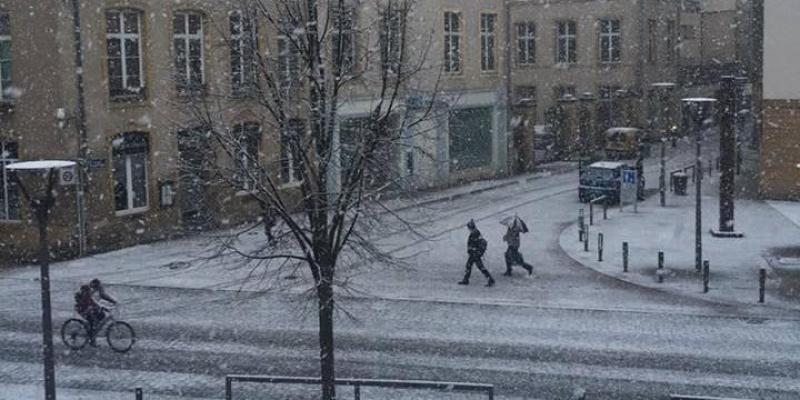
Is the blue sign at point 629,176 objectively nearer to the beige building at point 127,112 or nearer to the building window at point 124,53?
the beige building at point 127,112

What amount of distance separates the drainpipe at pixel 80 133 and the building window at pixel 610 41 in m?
35.2

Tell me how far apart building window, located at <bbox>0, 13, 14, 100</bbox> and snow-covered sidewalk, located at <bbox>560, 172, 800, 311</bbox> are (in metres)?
16.0

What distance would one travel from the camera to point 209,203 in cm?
3023

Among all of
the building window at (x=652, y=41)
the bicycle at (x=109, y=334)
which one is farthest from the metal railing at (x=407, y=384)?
the building window at (x=652, y=41)

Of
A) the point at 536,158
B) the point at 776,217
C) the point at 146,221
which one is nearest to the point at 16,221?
the point at 146,221

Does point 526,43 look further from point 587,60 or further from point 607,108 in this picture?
point 607,108

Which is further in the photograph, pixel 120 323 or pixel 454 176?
pixel 454 176

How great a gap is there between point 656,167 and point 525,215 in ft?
55.4

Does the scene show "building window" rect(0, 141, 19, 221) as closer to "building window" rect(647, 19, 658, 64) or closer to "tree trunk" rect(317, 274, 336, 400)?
"tree trunk" rect(317, 274, 336, 400)

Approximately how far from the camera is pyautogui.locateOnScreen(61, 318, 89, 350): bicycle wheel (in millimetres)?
16891

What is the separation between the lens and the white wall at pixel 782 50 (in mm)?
33062

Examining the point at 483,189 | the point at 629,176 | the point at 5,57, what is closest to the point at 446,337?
the point at 629,176

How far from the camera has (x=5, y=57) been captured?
26.7m

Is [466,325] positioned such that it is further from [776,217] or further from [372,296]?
[776,217]
